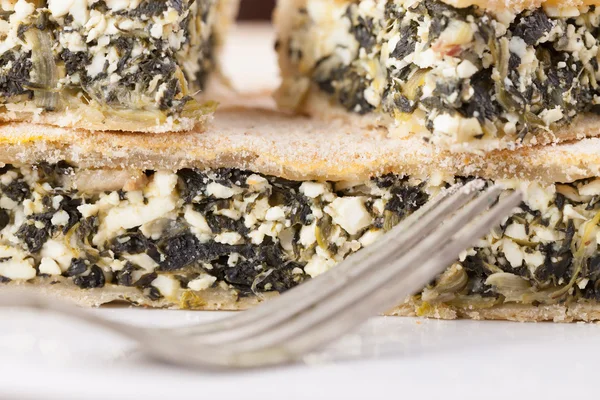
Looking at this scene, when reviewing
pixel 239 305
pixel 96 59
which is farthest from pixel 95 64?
pixel 239 305

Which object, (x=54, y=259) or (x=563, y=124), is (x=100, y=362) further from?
(x=563, y=124)

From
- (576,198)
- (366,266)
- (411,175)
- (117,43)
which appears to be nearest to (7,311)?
(117,43)

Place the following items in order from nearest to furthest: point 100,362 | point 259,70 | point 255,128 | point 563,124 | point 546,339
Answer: point 100,362, point 546,339, point 563,124, point 255,128, point 259,70

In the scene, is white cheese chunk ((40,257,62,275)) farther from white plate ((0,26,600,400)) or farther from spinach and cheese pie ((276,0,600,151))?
spinach and cheese pie ((276,0,600,151))

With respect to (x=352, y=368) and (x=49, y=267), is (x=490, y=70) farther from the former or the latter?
(x=49, y=267)

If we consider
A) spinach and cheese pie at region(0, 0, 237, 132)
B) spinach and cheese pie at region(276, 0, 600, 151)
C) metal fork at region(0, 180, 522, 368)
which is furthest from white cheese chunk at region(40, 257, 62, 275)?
spinach and cheese pie at region(276, 0, 600, 151)

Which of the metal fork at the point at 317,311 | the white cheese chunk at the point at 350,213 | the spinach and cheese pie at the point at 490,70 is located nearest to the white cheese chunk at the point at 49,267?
the metal fork at the point at 317,311
